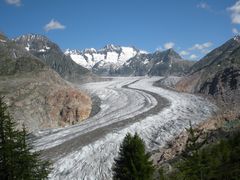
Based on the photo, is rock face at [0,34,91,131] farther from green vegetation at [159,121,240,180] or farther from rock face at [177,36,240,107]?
green vegetation at [159,121,240,180]

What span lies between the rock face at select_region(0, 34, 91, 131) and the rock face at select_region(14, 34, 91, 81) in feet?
177

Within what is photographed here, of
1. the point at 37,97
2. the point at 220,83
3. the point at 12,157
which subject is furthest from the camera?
the point at 220,83

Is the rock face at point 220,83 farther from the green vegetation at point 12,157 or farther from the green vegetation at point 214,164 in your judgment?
the green vegetation at point 12,157

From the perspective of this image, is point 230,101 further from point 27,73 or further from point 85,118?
point 27,73

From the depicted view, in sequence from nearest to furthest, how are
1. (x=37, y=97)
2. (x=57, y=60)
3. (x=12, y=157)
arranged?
(x=12, y=157), (x=37, y=97), (x=57, y=60)

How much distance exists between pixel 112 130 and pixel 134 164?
18.0 metres

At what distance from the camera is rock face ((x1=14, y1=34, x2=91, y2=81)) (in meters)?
115

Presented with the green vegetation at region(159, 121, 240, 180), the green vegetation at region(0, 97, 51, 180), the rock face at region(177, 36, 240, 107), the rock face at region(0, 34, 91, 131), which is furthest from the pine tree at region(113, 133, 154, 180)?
the rock face at region(177, 36, 240, 107)

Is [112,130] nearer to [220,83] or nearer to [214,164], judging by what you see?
[214,164]

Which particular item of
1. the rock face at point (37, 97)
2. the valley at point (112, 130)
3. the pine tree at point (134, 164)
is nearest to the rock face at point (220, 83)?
the valley at point (112, 130)

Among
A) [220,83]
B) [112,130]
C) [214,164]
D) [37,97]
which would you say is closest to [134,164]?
[214,164]

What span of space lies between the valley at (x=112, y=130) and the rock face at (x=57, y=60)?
59.3m

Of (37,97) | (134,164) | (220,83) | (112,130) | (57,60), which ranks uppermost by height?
(57,60)

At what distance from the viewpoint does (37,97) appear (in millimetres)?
46094
